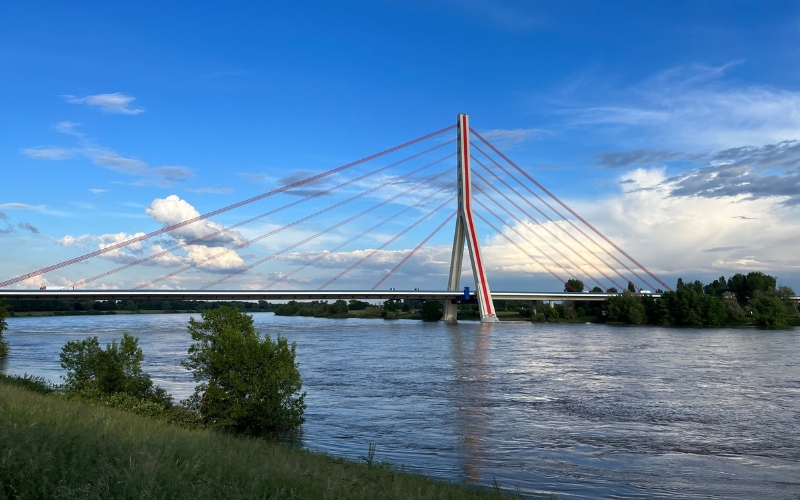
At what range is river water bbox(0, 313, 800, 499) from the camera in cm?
1189

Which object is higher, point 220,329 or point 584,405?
point 220,329

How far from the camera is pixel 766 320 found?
2429 inches

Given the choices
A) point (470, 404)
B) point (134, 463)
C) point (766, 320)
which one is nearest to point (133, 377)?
point (470, 404)

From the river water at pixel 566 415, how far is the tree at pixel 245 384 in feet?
3.37

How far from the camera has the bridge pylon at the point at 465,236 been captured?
188 ft

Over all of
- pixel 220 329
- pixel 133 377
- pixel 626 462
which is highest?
pixel 220 329

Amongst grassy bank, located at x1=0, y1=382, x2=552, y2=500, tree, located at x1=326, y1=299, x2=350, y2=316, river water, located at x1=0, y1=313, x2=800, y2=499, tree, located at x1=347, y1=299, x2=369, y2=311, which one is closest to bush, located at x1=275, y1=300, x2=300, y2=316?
tree, located at x1=347, y1=299, x2=369, y2=311

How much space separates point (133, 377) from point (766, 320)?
61.6 m

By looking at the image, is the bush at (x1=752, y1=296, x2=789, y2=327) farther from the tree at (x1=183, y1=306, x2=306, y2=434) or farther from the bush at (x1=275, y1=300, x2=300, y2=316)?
the bush at (x1=275, y1=300, x2=300, y2=316)

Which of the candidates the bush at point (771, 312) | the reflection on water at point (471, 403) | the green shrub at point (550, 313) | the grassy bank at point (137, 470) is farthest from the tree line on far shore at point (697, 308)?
the grassy bank at point (137, 470)

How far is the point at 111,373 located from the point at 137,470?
12.4 meters

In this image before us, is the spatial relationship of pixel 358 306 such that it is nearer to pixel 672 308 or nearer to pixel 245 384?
pixel 672 308

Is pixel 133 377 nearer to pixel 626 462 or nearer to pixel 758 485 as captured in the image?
pixel 626 462

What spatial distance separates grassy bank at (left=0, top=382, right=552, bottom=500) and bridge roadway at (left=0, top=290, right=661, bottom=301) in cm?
4595
